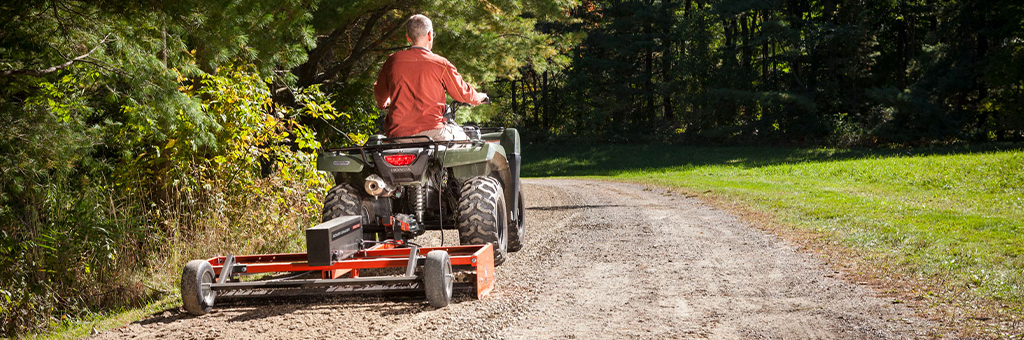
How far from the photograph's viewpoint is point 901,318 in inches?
188

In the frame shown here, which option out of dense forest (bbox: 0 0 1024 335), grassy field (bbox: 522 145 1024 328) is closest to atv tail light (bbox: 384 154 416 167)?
dense forest (bbox: 0 0 1024 335)

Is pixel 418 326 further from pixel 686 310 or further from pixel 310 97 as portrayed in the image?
pixel 310 97

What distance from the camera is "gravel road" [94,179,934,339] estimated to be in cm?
449

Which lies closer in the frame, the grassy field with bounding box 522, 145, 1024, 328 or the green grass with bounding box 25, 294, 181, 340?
the green grass with bounding box 25, 294, 181, 340

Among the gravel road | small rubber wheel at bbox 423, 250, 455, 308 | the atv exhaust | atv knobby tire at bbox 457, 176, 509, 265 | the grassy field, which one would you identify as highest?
the atv exhaust

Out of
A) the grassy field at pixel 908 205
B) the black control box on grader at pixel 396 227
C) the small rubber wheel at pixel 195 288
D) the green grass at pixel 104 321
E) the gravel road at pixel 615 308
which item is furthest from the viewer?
the grassy field at pixel 908 205

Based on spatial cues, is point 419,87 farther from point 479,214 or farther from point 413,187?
point 479,214

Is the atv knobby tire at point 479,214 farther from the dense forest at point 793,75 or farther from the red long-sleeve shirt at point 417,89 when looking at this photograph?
the dense forest at point 793,75

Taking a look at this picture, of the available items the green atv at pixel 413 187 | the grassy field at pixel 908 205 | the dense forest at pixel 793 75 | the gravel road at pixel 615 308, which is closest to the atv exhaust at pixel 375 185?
the green atv at pixel 413 187

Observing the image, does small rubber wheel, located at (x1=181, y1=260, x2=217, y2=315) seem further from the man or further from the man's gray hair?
the man's gray hair

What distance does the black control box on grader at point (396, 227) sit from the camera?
4.95 m

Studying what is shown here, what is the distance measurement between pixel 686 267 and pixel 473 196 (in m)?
2.15

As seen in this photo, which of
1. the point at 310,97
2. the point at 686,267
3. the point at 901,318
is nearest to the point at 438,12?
the point at 310,97

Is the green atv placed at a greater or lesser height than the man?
lesser
